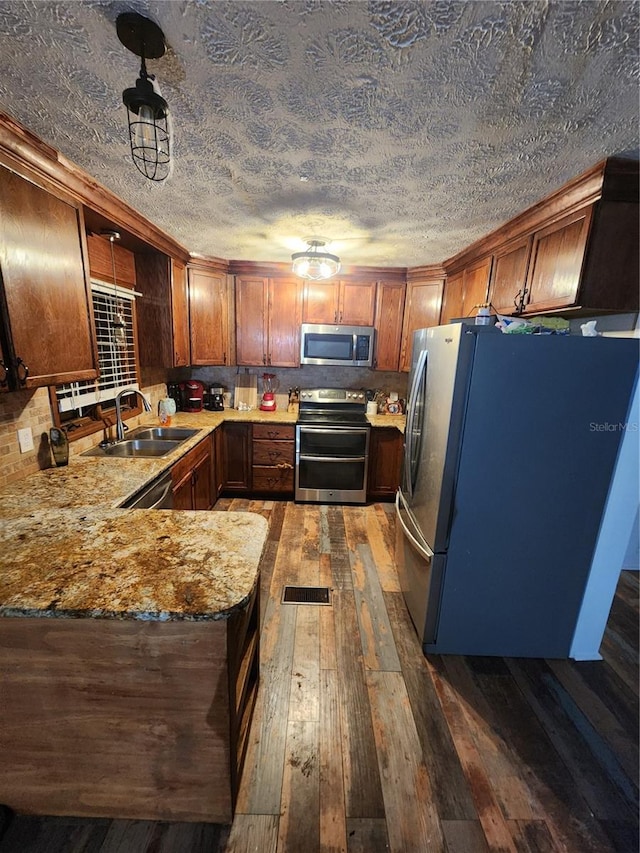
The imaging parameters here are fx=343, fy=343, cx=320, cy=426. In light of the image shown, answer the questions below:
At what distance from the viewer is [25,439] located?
1.84m

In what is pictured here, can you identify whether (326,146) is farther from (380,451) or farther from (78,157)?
(380,451)

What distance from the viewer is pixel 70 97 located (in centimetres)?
118

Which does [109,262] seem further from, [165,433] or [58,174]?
[165,433]

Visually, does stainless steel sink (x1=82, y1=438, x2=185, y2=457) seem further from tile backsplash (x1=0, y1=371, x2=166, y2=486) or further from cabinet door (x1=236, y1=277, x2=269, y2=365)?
cabinet door (x1=236, y1=277, x2=269, y2=365)

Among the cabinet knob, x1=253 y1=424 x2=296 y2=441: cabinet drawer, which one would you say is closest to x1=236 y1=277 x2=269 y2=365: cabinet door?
x1=253 y1=424 x2=296 y2=441: cabinet drawer

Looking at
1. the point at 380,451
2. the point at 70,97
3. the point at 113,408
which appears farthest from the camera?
the point at 380,451

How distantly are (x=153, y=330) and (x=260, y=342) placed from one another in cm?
104

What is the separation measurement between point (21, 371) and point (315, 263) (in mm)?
1880

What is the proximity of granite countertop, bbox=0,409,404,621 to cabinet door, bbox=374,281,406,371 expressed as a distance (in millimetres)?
2719

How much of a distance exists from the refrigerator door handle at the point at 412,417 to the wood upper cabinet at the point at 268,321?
5.73 feet

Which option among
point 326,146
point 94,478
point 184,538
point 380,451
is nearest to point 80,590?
point 184,538

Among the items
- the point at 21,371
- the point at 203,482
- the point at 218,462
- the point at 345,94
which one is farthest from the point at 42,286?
the point at 218,462

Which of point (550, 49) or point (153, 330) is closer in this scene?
point (550, 49)

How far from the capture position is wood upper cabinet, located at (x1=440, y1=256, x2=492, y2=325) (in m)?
2.61
